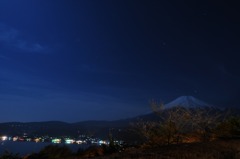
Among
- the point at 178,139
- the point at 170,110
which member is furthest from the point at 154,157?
the point at 170,110

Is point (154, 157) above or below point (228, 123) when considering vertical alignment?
below

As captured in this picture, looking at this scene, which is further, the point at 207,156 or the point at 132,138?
the point at 132,138

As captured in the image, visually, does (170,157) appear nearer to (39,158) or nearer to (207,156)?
(207,156)

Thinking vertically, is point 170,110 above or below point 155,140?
above

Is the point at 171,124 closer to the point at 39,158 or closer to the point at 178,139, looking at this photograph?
the point at 178,139

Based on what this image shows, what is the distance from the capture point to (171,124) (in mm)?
25359

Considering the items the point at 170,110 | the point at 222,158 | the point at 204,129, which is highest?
the point at 170,110

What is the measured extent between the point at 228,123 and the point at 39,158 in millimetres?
16303

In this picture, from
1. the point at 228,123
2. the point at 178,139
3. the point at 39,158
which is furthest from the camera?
the point at 228,123

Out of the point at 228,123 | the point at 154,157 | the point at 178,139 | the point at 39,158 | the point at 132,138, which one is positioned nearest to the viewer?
the point at 154,157

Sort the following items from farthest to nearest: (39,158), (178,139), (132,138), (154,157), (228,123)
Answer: (132,138) < (228,123) < (178,139) < (39,158) < (154,157)

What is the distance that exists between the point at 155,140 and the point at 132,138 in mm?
17273

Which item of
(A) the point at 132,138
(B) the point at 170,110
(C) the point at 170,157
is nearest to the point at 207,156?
(C) the point at 170,157

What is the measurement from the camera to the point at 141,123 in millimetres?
28703
